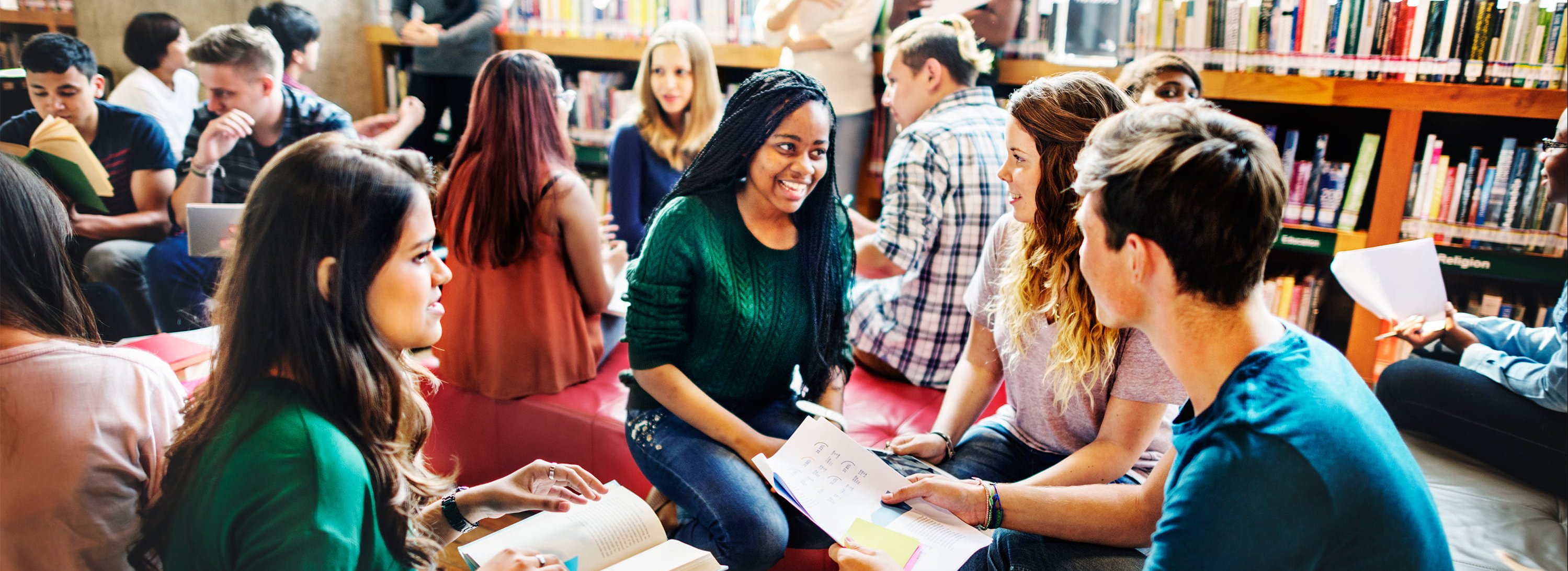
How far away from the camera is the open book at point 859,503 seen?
131 centimetres

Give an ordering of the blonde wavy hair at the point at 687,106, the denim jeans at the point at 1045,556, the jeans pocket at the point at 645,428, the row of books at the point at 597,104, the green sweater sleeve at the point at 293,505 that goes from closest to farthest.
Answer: the green sweater sleeve at the point at 293,505 < the denim jeans at the point at 1045,556 < the jeans pocket at the point at 645,428 < the blonde wavy hair at the point at 687,106 < the row of books at the point at 597,104

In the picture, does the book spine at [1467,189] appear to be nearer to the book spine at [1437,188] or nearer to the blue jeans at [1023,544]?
the book spine at [1437,188]

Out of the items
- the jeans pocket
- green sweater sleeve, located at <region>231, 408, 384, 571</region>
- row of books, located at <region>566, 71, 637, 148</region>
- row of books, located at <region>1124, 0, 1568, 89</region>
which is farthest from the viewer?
row of books, located at <region>566, 71, 637, 148</region>

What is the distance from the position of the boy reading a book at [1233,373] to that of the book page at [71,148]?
1.24 m

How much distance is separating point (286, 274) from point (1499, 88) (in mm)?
2655

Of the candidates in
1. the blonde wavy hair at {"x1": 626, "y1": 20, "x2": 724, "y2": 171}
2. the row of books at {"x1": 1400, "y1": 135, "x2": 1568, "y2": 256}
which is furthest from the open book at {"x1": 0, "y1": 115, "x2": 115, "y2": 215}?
the row of books at {"x1": 1400, "y1": 135, "x2": 1568, "y2": 256}

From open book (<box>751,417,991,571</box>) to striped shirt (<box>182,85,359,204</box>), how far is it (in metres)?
0.80

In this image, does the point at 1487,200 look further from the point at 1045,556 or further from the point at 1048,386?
the point at 1045,556

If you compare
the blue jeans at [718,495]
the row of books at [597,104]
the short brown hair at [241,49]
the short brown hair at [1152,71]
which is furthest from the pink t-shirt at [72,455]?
the row of books at [597,104]

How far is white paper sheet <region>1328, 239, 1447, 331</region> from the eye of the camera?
2.02 meters

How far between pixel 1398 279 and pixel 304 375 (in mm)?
2166

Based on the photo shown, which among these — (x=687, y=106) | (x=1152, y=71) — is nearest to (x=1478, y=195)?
(x=1152, y=71)

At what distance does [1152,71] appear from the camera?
257 cm

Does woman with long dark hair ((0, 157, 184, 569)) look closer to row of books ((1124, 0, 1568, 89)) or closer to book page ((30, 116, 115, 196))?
book page ((30, 116, 115, 196))
